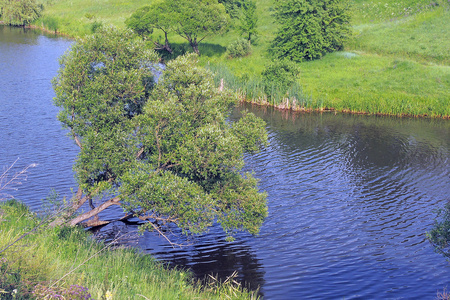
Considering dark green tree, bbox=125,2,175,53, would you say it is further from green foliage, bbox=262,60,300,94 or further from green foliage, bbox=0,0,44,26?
green foliage, bbox=0,0,44,26

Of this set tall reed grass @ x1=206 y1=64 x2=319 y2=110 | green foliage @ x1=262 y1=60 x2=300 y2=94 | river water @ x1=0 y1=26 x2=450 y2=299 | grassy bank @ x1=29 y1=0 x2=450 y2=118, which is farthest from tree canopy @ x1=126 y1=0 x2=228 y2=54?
river water @ x1=0 y1=26 x2=450 y2=299

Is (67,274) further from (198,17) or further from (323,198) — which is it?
(198,17)

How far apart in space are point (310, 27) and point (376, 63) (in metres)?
10.6

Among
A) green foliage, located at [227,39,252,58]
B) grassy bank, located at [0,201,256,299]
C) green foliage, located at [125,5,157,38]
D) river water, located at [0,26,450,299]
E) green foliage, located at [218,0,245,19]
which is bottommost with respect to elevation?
river water, located at [0,26,450,299]

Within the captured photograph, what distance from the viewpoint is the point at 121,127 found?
66.9 feet

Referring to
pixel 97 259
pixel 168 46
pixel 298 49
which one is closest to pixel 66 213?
pixel 97 259

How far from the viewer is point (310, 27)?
60.8 metres

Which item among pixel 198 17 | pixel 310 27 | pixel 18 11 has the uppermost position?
pixel 18 11

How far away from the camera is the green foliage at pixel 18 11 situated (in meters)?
90.5

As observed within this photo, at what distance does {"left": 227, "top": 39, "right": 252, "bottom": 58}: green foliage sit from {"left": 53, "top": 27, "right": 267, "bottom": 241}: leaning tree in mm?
45967

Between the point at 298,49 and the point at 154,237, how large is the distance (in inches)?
1842

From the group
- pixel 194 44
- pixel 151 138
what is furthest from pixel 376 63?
pixel 151 138

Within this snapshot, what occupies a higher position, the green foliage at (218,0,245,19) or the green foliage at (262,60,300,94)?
the green foliage at (218,0,245,19)

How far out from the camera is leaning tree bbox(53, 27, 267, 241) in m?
18.3
